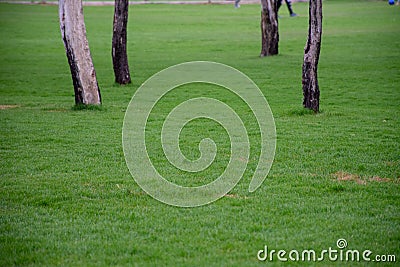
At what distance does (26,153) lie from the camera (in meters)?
12.0

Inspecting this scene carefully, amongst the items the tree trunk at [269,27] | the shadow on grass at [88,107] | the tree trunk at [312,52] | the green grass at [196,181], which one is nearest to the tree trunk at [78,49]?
the shadow on grass at [88,107]

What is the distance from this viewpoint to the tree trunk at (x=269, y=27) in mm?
29406

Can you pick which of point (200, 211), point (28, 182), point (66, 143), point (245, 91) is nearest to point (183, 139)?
point (66, 143)

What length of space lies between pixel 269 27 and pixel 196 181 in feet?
68.6

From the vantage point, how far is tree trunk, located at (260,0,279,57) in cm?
2941

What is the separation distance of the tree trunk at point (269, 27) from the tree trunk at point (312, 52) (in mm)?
13856

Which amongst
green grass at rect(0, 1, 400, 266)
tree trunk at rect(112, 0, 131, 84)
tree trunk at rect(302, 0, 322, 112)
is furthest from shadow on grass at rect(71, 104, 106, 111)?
tree trunk at rect(112, 0, 131, 84)

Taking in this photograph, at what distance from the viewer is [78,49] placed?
16750mm

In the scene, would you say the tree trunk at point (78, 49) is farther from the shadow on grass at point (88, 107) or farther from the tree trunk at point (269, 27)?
the tree trunk at point (269, 27)

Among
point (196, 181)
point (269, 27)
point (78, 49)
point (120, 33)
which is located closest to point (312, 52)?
point (78, 49)

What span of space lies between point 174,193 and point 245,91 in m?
11.6

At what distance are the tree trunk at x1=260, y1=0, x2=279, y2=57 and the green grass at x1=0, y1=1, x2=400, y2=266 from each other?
4161mm

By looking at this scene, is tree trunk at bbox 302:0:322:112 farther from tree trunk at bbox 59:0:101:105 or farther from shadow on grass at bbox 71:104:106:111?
tree trunk at bbox 59:0:101:105

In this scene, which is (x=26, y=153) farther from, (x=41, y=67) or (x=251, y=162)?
(x=41, y=67)
